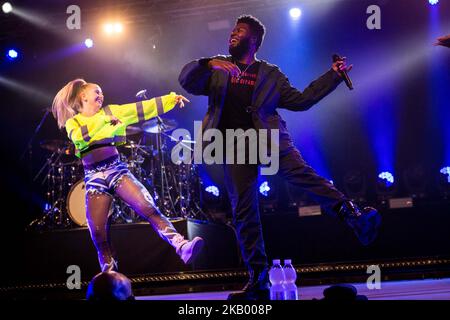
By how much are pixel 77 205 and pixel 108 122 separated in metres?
3.94

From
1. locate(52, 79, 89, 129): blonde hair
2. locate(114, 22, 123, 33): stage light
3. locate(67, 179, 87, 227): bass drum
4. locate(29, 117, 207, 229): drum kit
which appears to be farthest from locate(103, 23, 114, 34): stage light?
locate(52, 79, 89, 129): blonde hair

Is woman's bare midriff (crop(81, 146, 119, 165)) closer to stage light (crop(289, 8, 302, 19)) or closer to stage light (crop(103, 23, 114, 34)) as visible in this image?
stage light (crop(103, 23, 114, 34))

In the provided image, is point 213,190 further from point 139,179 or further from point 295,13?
point 295,13

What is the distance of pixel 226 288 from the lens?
241 inches

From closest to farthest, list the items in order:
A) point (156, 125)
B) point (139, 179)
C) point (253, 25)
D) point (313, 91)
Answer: point (313, 91), point (253, 25), point (156, 125), point (139, 179)

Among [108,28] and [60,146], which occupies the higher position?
[108,28]

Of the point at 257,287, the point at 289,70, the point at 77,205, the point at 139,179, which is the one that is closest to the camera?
the point at 257,287

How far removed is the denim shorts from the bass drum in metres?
3.65

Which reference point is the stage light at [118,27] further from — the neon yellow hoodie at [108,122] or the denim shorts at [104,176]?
the denim shorts at [104,176]

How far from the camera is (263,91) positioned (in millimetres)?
4113

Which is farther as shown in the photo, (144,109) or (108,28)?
(108,28)

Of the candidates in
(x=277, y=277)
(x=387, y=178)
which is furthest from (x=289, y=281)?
(x=387, y=178)

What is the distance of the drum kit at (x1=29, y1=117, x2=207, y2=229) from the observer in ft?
27.6

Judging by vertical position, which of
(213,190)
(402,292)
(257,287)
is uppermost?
(213,190)
